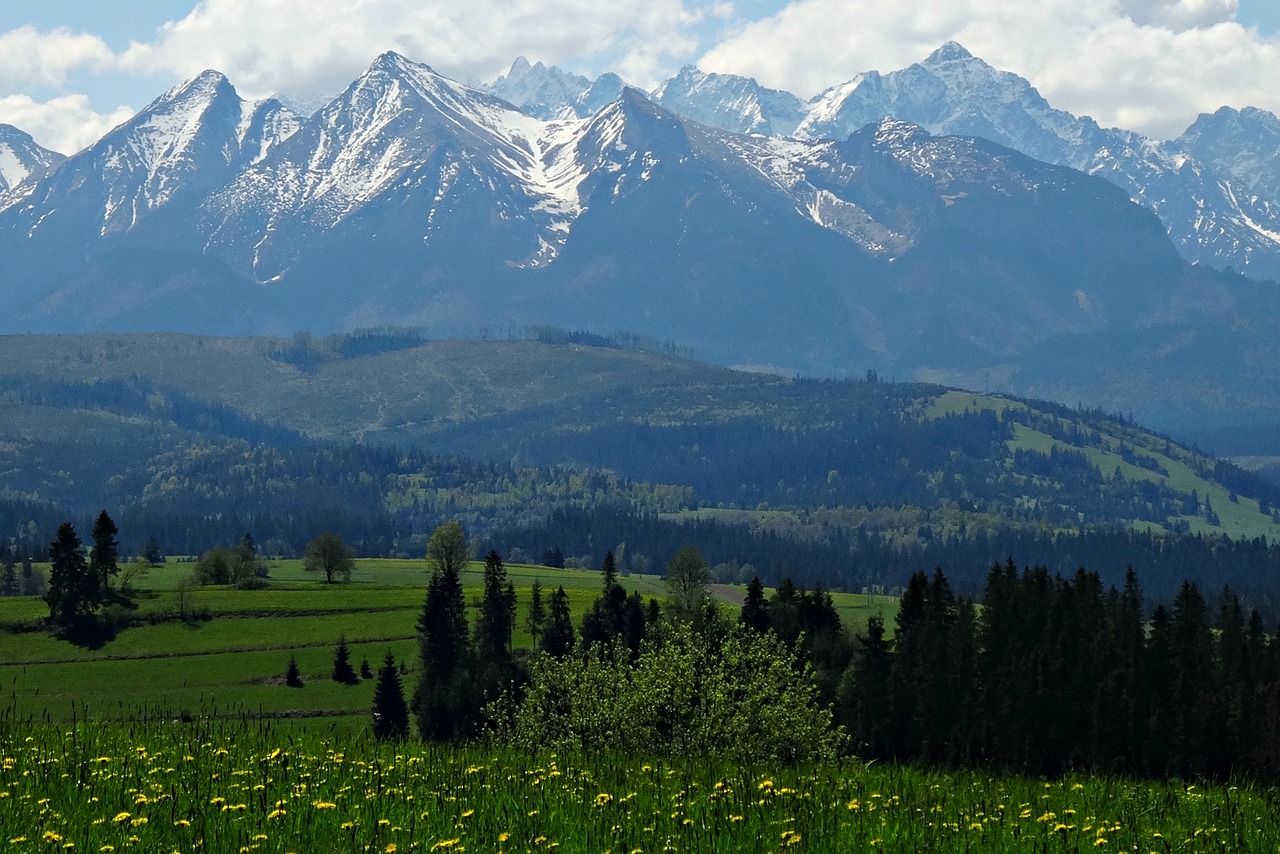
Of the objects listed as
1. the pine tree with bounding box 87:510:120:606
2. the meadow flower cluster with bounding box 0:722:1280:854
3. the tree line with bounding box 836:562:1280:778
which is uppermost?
the pine tree with bounding box 87:510:120:606

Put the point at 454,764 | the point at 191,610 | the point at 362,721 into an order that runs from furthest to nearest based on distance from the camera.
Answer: the point at 191,610 → the point at 362,721 → the point at 454,764

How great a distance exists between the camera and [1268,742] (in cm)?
8731

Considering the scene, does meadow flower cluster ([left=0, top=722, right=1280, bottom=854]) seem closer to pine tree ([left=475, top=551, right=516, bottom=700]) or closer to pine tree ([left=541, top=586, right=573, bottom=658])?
pine tree ([left=475, top=551, right=516, bottom=700])

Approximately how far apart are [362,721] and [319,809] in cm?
12618

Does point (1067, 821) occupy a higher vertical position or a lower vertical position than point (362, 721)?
higher

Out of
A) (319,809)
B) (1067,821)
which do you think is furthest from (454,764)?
(1067,821)

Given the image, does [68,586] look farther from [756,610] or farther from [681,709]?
[681,709]

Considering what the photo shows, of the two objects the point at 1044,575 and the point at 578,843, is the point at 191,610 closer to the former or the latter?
the point at 1044,575

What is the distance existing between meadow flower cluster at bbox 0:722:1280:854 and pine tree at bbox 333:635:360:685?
137009 mm

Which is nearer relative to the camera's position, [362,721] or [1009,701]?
[1009,701]

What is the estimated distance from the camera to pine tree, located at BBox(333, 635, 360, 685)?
165 metres

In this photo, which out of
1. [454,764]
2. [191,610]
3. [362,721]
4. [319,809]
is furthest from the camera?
[191,610]

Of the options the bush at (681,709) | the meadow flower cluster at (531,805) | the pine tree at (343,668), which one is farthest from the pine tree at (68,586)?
the meadow flower cluster at (531,805)

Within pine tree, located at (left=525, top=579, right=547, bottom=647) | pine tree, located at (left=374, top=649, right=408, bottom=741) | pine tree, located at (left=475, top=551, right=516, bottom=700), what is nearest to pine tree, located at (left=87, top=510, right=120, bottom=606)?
pine tree, located at (left=475, top=551, right=516, bottom=700)
